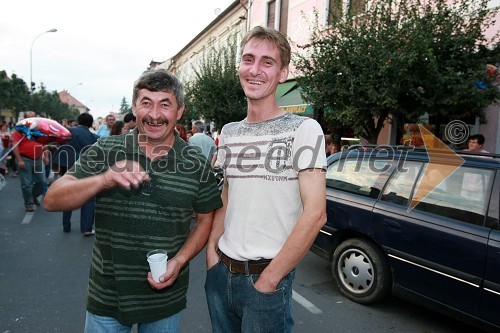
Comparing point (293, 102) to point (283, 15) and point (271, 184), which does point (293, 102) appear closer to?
point (283, 15)

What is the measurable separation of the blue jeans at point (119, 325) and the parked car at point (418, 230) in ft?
7.87

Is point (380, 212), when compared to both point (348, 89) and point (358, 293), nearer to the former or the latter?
point (358, 293)

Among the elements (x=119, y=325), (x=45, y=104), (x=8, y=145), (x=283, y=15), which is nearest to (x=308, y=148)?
(x=119, y=325)

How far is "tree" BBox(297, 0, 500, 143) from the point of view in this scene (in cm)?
660

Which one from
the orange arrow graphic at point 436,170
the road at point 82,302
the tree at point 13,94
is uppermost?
the tree at point 13,94

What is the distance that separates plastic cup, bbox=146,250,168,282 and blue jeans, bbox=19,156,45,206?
686 cm

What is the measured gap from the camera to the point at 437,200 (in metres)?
3.26

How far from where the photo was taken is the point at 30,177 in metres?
7.20

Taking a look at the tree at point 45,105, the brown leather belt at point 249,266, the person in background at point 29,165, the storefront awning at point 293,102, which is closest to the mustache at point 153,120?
the brown leather belt at point 249,266

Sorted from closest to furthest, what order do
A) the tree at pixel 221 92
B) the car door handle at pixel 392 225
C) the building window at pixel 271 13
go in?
the car door handle at pixel 392 225 < the tree at pixel 221 92 < the building window at pixel 271 13

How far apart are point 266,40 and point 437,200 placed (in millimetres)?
2466

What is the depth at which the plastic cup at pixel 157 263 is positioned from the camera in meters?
1.51

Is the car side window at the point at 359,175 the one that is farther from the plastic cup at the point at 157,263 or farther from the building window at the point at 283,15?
the building window at the point at 283,15

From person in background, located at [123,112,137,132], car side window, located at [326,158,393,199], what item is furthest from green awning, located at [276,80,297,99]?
car side window, located at [326,158,393,199]
